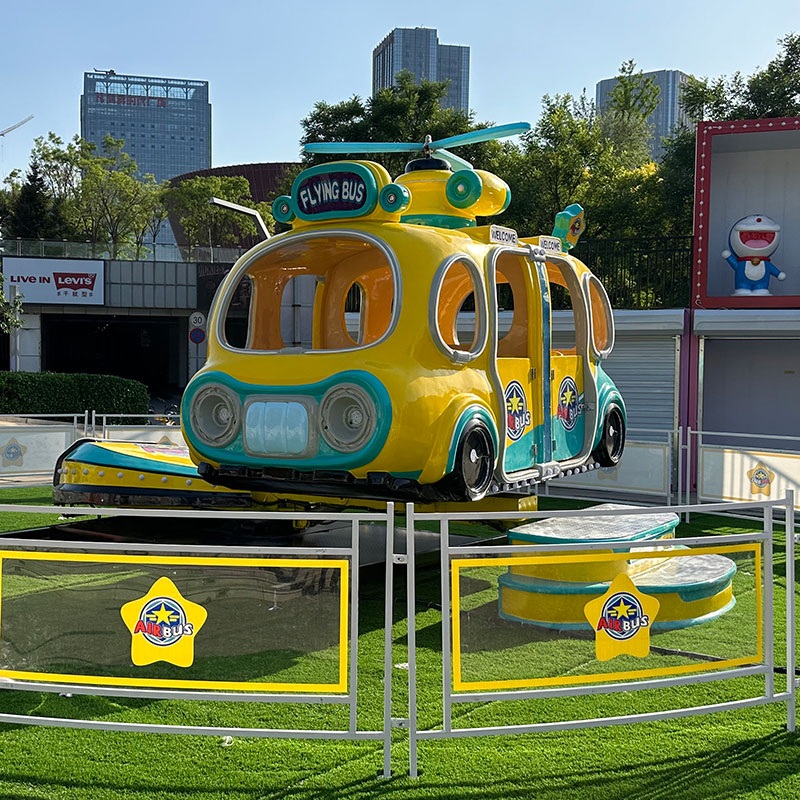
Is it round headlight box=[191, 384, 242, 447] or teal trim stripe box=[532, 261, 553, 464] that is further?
teal trim stripe box=[532, 261, 553, 464]

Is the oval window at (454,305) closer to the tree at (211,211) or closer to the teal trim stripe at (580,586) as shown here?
the teal trim stripe at (580,586)

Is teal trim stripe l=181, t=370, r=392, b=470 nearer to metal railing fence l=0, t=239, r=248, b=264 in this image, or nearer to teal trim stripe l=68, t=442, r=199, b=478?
teal trim stripe l=68, t=442, r=199, b=478

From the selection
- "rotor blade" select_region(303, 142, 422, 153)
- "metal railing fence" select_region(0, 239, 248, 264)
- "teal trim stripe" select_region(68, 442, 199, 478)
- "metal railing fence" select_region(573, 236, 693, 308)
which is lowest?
"teal trim stripe" select_region(68, 442, 199, 478)

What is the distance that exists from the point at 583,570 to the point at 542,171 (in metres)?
24.6

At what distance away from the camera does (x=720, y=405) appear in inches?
664

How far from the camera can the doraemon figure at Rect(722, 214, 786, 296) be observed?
15.5 meters

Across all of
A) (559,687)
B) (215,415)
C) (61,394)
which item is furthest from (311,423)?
(61,394)

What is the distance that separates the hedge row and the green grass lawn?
2256 centimetres

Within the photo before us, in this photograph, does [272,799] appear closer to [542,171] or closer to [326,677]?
[326,677]

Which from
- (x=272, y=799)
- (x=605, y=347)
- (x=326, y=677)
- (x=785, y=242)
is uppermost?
(x=785, y=242)

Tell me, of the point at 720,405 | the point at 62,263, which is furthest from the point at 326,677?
the point at 62,263

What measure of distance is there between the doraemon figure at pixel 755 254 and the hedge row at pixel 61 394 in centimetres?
1842

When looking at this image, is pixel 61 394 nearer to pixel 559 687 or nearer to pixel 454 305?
pixel 454 305

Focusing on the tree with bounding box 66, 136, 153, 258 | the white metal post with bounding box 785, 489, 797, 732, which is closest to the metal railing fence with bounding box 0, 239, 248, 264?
the tree with bounding box 66, 136, 153, 258
